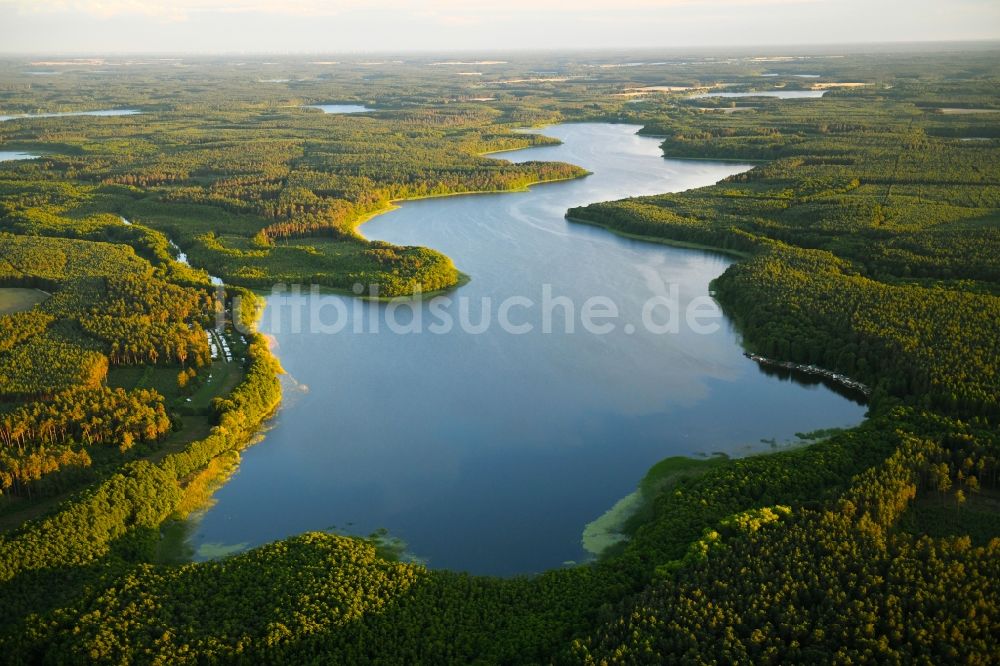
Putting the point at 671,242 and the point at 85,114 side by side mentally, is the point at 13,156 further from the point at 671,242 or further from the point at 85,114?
the point at 671,242

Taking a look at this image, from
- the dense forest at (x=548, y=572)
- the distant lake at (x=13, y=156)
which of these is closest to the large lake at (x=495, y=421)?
the dense forest at (x=548, y=572)

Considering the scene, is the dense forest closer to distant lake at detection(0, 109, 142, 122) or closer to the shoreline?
the shoreline

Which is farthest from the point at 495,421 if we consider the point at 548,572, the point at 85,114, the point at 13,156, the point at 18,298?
the point at 85,114

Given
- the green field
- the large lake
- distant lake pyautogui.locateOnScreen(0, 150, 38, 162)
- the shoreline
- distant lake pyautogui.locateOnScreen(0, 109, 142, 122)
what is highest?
distant lake pyautogui.locateOnScreen(0, 109, 142, 122)

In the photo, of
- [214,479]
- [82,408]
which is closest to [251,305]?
[82,408]

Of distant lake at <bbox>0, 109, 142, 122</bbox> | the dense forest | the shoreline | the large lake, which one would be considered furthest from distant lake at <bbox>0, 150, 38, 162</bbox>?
the shoreline

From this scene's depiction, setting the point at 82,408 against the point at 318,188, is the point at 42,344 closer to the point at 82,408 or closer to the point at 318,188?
the point at 82,408
